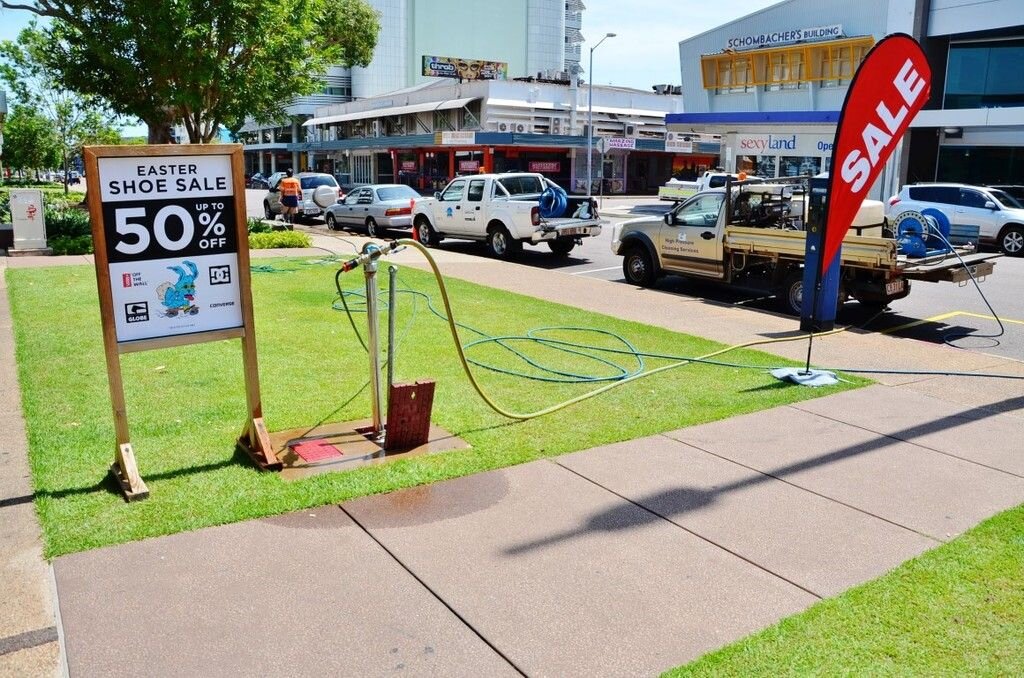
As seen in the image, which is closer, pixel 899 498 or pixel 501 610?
pixel 501 610

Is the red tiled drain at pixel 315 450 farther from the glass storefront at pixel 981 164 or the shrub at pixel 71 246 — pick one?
the glass storefront at pixel 981 164

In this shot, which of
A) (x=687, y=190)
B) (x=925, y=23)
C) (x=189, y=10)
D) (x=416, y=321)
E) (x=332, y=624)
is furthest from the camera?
(x=687, y=190)

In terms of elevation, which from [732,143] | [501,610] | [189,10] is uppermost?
[189,10]

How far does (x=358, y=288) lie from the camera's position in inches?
527

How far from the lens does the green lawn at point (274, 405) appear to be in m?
5.09

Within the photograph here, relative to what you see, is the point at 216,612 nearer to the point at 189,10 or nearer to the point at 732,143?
the point at 189,10

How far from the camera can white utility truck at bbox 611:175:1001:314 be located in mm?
11242

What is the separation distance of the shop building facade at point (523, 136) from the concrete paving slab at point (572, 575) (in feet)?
145

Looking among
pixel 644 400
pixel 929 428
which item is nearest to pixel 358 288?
pixel 644 400

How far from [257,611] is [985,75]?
33500mm

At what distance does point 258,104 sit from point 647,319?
13.9 m

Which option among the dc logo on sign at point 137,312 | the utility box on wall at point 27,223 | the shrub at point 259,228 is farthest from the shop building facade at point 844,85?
the dc logo on sign at point 137,312

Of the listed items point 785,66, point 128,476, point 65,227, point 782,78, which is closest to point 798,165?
point 782,78

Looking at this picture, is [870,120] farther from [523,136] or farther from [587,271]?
[523,136]
